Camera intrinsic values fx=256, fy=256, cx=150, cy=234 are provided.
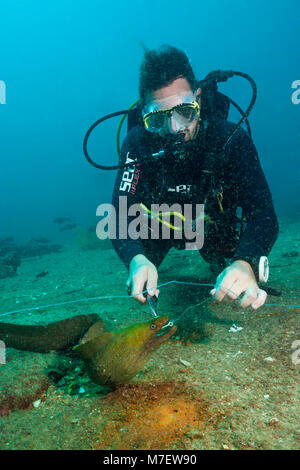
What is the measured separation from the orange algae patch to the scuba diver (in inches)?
38.8

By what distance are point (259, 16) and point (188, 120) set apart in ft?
435

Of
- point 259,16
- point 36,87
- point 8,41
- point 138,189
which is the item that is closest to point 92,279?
point 138,189

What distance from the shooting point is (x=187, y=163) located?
12.5 ft

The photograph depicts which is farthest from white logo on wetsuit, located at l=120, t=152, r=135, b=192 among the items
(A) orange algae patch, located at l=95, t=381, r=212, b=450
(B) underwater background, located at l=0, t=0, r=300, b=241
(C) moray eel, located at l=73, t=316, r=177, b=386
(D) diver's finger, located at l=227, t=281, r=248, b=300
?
(B) underwater background, located at l=0, t=0, r=300, b=241

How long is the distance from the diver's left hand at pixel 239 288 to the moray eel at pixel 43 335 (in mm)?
1556

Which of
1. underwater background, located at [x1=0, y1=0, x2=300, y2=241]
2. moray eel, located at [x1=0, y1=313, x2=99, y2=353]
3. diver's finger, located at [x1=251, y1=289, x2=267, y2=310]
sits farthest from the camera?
underwater background, located at [x1=0, y1=0, x2=300, y2=241]

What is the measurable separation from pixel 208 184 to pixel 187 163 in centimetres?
47

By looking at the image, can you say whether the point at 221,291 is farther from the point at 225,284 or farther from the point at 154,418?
the point at 154,418

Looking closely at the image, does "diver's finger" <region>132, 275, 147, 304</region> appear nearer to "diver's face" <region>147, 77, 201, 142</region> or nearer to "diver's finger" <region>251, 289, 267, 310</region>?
"diver's finger" <region>251, 289, 267, 310</region>

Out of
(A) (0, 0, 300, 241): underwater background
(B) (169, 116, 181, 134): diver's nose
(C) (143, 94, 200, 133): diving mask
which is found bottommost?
(B) (169, 116, 181, 134): diver's nose

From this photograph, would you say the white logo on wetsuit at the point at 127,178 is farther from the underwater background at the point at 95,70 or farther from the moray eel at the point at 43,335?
the underwater background at the point at 95,70

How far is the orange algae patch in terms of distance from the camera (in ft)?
5.23

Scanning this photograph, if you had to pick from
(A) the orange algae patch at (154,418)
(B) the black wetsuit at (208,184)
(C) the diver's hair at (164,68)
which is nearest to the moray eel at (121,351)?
(A) the orange algae patch at (154,418)

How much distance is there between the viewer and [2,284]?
8.09 meters
